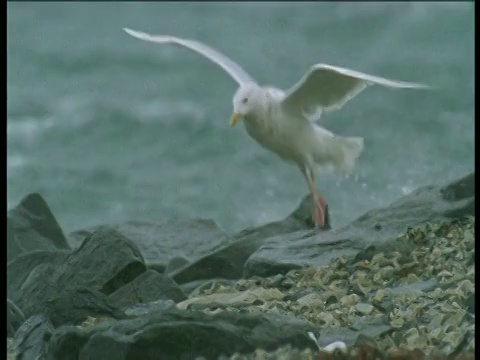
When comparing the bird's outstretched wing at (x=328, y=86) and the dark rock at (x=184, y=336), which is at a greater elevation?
the bird's outstretched wing at (x=328, y=86)

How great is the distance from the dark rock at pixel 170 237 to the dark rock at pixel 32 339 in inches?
16.2

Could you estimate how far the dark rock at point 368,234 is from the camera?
5129 mm

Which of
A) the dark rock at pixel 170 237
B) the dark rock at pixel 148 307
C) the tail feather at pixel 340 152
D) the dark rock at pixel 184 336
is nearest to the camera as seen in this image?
the dark rock at pixel 184 336

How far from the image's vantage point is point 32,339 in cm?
503

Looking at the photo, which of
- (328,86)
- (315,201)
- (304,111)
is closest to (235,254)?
(315,201)

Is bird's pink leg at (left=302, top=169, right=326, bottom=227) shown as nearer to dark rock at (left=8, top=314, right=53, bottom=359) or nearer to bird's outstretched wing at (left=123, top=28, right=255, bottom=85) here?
bird's outstretched wing at (left=123, top=28, right=255, bottom=85)

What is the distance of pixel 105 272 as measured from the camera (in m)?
5.16

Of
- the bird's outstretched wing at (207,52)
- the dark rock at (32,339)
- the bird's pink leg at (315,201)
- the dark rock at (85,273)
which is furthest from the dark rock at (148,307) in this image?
the bird's outstretched wing at (207,52)

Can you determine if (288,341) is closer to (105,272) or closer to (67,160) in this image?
(105,272)

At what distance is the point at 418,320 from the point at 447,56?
3.09ft

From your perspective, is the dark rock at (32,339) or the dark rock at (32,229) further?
the dark rock at (32,229)

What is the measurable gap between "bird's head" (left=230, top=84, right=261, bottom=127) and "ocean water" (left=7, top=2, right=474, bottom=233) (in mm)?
54

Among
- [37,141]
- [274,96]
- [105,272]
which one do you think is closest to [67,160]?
[37,141]

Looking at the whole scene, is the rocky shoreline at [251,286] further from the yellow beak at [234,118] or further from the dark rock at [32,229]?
the yellow beak at [234,118]
